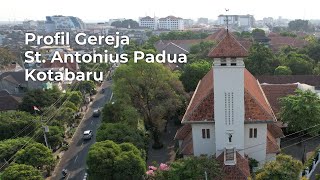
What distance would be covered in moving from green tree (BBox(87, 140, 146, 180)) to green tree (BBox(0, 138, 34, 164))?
24.7 ft

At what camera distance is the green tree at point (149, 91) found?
2995 centimetres

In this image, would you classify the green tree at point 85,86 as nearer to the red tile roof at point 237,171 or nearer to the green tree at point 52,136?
the green tree at point 52,136

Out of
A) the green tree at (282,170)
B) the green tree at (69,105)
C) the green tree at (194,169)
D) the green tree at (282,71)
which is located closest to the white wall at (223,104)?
the green tree at (194,169)

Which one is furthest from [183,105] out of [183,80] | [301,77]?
[301,77]

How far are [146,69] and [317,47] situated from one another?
3467 centimetres

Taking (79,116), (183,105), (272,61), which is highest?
(272,61)

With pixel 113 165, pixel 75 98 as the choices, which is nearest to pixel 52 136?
pixel 113 165

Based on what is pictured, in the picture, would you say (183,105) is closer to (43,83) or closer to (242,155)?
(242,155)

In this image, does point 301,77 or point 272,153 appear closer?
point 272,153

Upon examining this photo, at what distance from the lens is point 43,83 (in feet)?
156

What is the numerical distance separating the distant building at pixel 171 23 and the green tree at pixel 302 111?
157 metres

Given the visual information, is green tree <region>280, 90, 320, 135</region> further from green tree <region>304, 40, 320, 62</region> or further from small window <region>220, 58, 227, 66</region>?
green tree <region>304, 40, 320, 62</region>

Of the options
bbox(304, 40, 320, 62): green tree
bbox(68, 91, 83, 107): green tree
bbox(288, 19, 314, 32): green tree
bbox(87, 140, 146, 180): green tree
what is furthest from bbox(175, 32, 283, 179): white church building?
bbox(288, 19, 314, 32): green tree

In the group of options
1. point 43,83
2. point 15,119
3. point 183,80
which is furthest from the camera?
point 43,83
